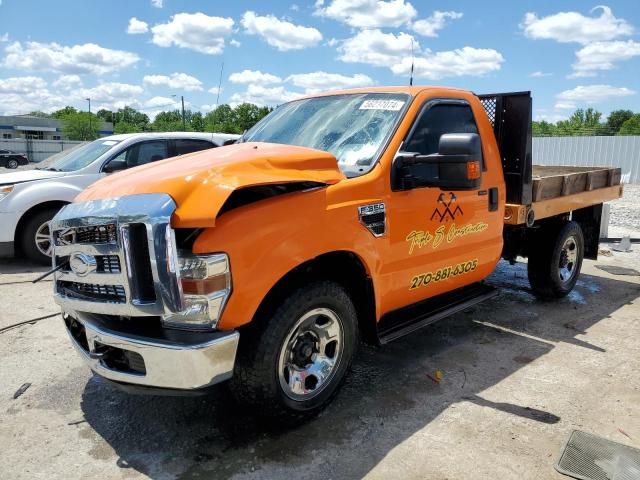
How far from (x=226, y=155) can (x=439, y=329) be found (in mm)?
2762

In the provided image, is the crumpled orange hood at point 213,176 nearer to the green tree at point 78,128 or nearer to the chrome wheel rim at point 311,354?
the chrome wheel rim at point 311,354

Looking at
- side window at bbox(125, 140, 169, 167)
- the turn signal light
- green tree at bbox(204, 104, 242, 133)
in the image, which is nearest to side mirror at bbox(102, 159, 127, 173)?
side window at bbox(125, 140, 169, 167)

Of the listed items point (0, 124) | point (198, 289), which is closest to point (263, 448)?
A: point (198, 289)

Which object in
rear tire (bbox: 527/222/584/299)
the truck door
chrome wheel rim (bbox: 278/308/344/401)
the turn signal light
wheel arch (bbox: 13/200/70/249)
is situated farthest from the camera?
wheel arch (bbox: 13/200/70/249)

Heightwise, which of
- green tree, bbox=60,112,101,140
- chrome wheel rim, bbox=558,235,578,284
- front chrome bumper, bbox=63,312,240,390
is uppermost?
green tree, bbox=60,112,101,140

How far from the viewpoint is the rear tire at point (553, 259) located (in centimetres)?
567

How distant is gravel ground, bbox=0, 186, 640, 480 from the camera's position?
115 inches

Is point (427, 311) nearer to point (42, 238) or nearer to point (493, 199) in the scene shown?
point (493, 199)

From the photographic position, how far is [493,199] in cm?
445

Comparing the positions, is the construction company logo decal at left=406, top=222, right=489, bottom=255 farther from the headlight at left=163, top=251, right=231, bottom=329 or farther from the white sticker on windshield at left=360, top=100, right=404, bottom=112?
the headlight at left=163, top=251, right=231, bottom=329

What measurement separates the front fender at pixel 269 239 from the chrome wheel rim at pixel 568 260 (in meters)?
3.69

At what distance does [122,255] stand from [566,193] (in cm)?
457

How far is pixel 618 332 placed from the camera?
5.01m

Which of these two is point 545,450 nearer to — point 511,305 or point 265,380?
point 265,380
